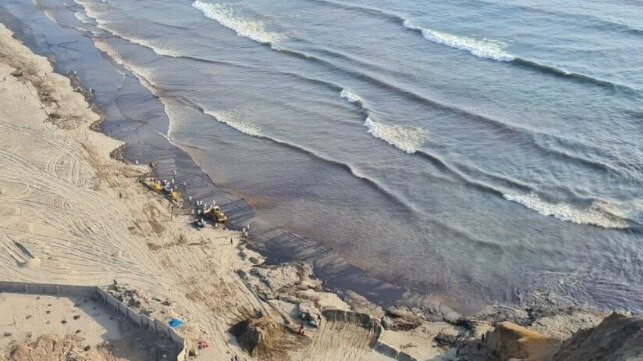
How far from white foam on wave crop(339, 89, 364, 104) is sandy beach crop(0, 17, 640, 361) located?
14325 millimetres

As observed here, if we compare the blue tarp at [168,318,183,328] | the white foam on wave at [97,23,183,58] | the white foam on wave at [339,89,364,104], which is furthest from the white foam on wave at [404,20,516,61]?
the blue tarp at [168,318,183,328]

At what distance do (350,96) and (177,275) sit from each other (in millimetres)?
20264

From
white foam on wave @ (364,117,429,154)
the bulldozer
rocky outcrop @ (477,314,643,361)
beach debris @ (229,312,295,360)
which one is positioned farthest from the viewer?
white foam on wave @ (364,117,429,154)

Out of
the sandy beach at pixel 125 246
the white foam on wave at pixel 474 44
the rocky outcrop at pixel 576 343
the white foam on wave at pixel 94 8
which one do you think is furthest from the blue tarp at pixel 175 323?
the white foam on wave at pixel 94 8

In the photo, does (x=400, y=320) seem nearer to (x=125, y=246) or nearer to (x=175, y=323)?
(x=175, y=323)

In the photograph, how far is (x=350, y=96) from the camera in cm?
4334

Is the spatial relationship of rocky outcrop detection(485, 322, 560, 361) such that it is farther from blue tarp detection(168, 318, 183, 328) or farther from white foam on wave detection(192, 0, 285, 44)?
white foam on wave detection(192, 0, 285, 44)

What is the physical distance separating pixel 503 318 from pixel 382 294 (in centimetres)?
485

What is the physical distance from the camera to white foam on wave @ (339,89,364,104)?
4281cm

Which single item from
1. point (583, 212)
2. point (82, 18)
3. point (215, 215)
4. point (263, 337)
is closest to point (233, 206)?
point (215, 215)

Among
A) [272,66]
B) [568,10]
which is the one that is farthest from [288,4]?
[568,10]

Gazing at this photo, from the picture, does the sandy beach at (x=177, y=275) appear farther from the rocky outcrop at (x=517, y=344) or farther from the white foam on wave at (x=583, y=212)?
the white foam on wave at (x=583, y=212)

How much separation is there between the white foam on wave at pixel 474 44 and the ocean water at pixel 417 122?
0.49 ft

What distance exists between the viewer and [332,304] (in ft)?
86.4
